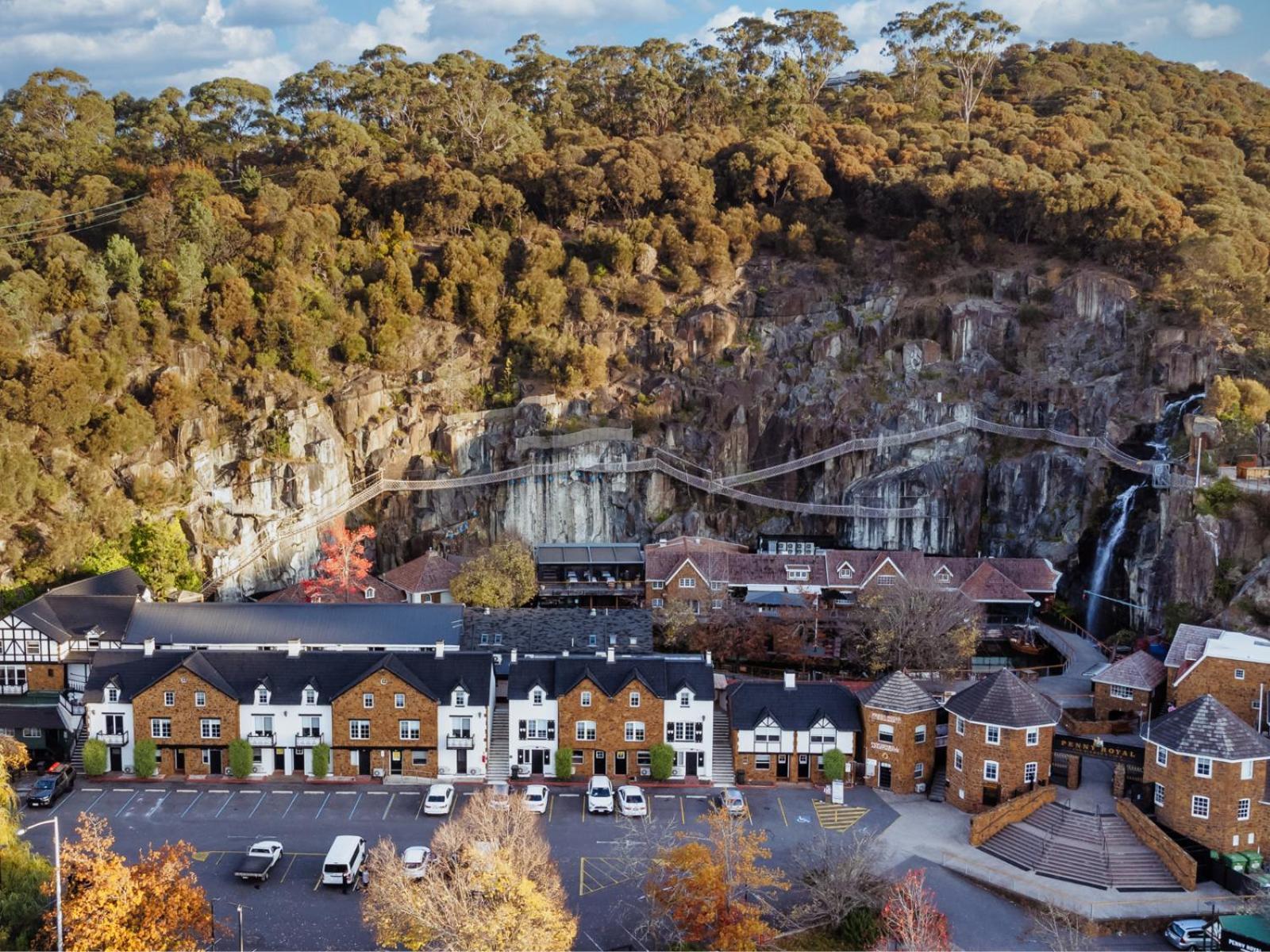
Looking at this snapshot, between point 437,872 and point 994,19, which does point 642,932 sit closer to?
point 437,872

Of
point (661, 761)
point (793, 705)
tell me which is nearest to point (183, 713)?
point (661, 761)

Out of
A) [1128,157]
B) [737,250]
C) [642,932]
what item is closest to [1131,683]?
[642,932]

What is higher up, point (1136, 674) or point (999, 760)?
point (1136, 674)

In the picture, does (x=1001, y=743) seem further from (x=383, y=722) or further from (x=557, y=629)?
(x=383, y=722)

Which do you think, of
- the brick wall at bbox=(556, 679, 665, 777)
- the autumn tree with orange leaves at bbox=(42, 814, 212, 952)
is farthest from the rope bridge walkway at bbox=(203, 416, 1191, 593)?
the autumn tree with orange leaves at bbox=(42, 814, 212, 952)

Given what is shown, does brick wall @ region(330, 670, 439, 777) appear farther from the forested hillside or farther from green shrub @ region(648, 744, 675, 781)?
the forested hillside

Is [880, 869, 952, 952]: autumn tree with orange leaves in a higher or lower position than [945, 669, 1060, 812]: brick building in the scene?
lower
